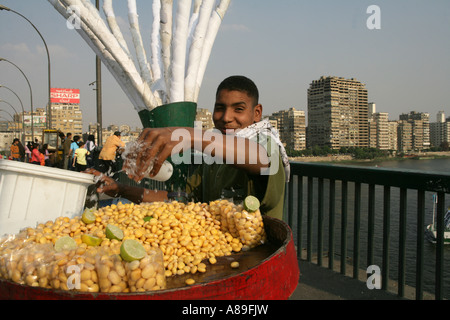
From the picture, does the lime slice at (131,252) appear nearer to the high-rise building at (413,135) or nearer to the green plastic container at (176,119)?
the green plastic container at (176,119)

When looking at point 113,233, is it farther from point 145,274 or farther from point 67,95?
point 67,95

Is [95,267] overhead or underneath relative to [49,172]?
underneath

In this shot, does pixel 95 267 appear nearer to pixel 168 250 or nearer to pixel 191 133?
pixel 168 250

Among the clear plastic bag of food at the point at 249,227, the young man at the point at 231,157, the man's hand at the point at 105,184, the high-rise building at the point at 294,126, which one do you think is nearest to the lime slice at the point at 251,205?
the clear plastic bag of food at the point at 249,227

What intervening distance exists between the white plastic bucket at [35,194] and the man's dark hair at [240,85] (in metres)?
0.91

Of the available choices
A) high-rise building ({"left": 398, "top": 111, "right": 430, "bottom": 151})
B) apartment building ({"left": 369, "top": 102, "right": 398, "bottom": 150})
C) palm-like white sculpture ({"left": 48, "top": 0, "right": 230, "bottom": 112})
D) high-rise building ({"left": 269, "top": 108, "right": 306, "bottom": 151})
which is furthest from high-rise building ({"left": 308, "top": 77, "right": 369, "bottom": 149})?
palm-like white sculpture ({"left": 48, "top": 0, "right": 230, "bottom": 112})

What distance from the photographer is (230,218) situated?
145cm

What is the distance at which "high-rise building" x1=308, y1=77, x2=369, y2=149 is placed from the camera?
991 inches

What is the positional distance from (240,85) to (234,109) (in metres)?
0.15

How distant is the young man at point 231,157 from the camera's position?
47.6 inches

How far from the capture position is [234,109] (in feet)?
6.44

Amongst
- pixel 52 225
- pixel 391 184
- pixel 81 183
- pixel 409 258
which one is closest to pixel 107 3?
pixel 81 183

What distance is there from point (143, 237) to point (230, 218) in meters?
0.37

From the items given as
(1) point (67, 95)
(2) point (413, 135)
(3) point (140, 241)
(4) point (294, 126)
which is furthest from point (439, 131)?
(3) point (140, 241)
